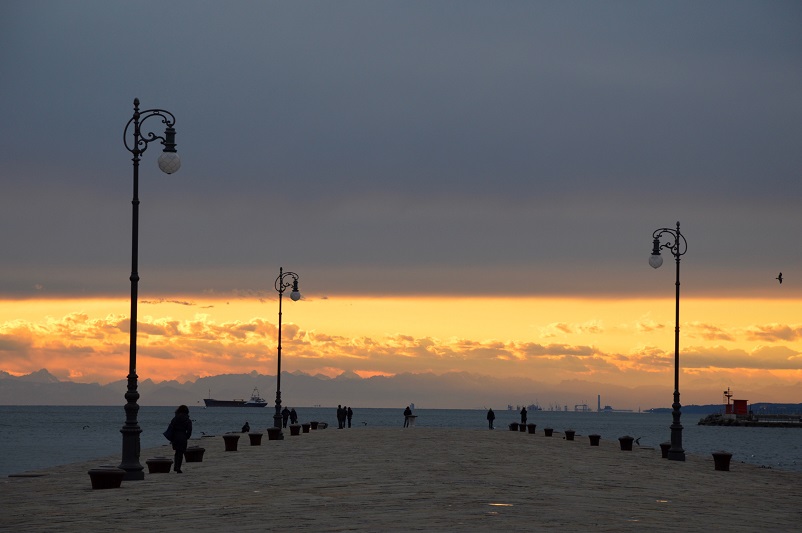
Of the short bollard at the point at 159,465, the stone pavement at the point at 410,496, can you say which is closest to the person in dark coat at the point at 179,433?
the short bollard at the point at 159,465

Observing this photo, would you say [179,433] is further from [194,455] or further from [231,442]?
[231,442]

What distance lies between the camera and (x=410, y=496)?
20.9m

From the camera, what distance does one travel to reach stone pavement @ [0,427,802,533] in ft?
56.3

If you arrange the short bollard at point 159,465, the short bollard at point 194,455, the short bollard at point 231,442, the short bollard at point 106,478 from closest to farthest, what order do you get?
the short bollard at point 106,478 < the short bollard at point 159,465 < the short bollard at point 194,455 < the short bollard at point 231,442

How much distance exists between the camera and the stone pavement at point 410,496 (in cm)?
1717

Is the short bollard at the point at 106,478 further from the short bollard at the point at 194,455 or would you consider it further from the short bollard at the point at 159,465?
the short bollard at the point at 194,455

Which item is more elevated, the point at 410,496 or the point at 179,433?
the point at 179,433

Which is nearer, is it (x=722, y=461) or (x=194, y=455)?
(x=194, y=455)

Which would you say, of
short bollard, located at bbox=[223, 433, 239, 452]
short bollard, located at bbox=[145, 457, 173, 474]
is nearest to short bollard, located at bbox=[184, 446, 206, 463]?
short bollard, located at bbox=[145, 457, 173, 474]

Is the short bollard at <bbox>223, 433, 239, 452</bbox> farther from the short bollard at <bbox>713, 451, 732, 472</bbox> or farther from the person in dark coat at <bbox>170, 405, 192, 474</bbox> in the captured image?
the short bollard at <bbox>713, 451, 732, 472</bbox>

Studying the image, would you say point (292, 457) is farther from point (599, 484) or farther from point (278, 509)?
point (278, 509)

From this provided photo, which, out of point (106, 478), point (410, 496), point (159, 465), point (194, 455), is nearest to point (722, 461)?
point (194, 455)

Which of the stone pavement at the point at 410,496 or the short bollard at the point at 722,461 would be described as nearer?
the stone pavement at the point at 410,496

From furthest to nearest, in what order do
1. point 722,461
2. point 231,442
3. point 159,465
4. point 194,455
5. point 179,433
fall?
point 231,442
point 722,461
point 194,455
point 179,433
point 159,465
